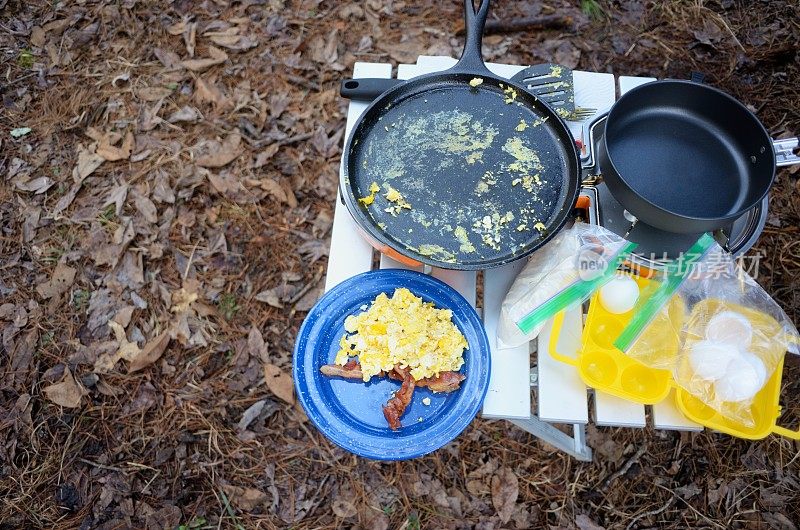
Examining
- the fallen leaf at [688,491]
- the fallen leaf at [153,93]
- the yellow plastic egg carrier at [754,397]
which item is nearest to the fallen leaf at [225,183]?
the fallen leaf at [153,93]

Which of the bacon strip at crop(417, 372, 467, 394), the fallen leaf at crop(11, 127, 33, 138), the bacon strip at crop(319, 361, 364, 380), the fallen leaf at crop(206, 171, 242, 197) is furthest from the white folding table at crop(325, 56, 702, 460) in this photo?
the fallen leaf at crop(11, 127, 33, 138)

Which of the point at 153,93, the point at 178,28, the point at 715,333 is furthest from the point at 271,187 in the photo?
the point at 715,333

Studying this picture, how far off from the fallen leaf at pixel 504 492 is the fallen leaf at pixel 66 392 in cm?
156

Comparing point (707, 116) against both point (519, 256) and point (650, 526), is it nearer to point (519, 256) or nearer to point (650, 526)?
point (519, 256)

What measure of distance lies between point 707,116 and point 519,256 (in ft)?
2.25

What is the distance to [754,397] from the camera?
141 centimetres

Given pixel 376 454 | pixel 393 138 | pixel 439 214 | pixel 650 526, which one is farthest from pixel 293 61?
pixel 650 526

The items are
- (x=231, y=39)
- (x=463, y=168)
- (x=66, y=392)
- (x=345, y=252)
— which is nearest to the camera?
(x=463, y=168)

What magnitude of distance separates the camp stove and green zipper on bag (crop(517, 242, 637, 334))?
9 cm

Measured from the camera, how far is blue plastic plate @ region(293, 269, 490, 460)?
1.43 metres

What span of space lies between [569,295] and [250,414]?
4.29ft

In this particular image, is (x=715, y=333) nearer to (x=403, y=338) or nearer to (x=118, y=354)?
(x=403, y=338)

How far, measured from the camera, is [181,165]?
248cm

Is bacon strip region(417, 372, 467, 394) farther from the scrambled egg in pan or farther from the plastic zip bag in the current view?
the plastic zip bag
